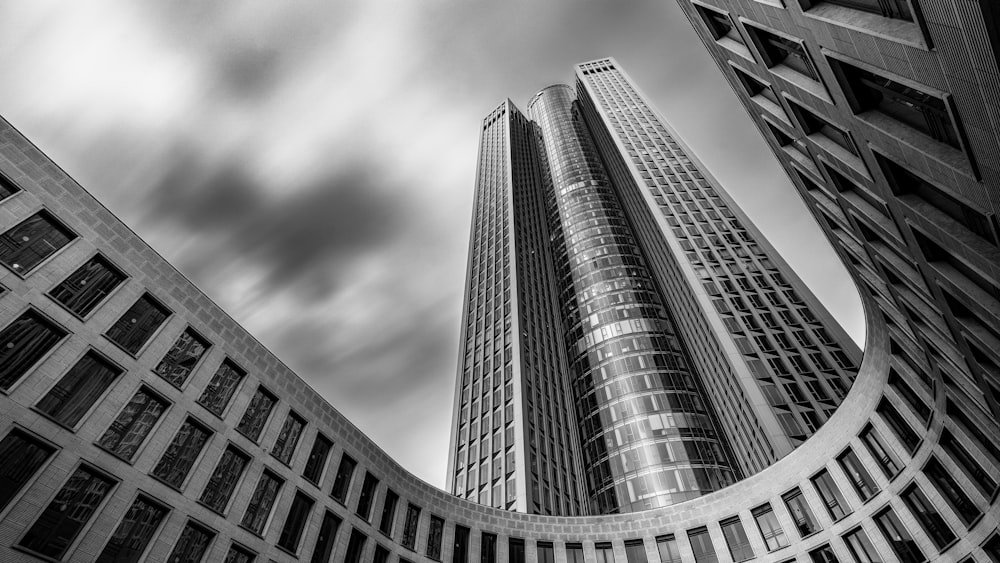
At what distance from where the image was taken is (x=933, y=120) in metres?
12.6

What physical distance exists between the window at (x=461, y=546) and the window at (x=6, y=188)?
1300 inches

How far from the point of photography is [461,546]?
39.1 m

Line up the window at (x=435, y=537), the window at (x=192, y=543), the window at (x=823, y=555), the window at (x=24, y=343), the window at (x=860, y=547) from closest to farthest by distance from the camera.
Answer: the window at (x=24, y=343) < the window at (x=192, y=543) < the window at (x=860, y=547) < the window at (x=823, y=555) < the window at (x=435, y=537)

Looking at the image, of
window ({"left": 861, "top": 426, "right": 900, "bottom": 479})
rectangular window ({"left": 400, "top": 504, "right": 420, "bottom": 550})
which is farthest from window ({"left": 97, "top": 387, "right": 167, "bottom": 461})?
window ({"left": 861, "top": 426, "right": 900, "bottom": 479})

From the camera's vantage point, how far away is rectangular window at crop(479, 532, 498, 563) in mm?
39497

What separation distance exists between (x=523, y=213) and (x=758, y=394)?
7402cm

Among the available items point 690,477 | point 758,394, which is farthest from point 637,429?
point 758,394

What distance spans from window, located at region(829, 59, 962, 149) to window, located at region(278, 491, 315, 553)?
3154cm

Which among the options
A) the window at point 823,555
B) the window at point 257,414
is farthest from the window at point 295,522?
the window at point 823,555

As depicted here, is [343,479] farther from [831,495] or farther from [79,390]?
[831,495]

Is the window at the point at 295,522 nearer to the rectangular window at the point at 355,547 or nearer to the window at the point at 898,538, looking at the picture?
the rectangular window at the point at 355,547

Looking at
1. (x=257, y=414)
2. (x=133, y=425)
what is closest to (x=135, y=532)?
(x=133, y=425)

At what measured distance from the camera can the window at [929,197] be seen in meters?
13.7

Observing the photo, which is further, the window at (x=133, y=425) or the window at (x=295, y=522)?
the window at (x=295, y=522)
